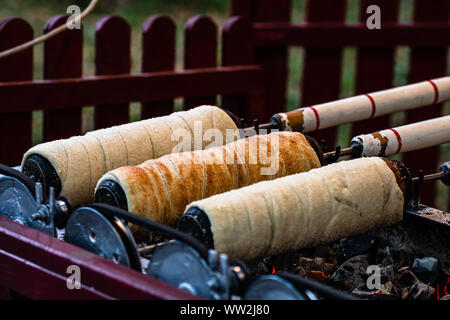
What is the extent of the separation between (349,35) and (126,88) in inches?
44.3

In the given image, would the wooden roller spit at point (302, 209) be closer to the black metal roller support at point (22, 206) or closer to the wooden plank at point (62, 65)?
the black metal roller support at point (22, 206)

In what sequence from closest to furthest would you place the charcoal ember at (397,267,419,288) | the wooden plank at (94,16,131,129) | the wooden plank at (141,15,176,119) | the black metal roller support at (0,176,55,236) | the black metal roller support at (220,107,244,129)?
1. the black metal roller support at (0,176,55,236)
2. the charcoal ember at (397,267,419,288)
3. the black metal roller support at (220,107,244,129)
4. the wooden plank at (94,16,131,129)
5. the wooden plank at (141,15,176,119)

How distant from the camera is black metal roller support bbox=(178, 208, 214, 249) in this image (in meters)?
1.21

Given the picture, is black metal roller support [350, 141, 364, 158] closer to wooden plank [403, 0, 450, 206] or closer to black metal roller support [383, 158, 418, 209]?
black metal roller support [383, 158, 418, 209]

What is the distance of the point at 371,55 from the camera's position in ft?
11.3

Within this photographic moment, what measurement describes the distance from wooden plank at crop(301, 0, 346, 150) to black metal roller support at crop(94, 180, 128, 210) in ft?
6.78

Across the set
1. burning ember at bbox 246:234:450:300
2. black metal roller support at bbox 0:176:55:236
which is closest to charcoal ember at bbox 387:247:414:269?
burning ember at bbox 246:234:450:300

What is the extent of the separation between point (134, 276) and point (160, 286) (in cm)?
5

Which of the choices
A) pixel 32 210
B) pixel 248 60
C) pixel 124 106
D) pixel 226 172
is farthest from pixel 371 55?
pixel 32 210

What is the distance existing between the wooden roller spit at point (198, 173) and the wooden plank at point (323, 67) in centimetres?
185

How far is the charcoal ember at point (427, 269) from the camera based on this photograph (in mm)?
1411

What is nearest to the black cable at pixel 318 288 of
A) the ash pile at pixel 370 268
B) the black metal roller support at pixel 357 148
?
the ash pile at pixel 370 268

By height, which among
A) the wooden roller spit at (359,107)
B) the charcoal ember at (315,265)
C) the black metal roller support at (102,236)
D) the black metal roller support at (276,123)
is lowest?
the charcoal ember at (315,265)
